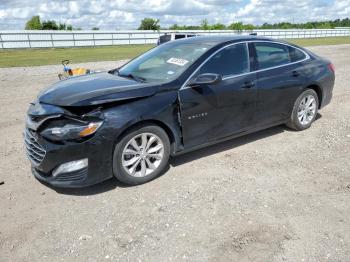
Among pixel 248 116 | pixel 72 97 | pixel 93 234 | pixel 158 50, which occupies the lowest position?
pixel 93 234

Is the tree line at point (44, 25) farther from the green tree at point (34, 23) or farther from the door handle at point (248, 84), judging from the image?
A: the door handle at point (248, 84)

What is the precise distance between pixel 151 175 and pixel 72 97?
→ 1328 mm

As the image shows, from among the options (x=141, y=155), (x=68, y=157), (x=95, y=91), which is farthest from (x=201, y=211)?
(x=95, y=91)

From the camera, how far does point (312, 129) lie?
236 inches

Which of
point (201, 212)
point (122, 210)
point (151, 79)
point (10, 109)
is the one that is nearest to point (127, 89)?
point (151, 79)

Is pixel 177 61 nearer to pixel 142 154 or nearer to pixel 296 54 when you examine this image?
pixel 142 154

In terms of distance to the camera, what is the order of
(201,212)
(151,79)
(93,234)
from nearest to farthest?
(93,234), (201,212), (151,79)

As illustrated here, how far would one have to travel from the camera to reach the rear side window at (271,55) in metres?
5.00

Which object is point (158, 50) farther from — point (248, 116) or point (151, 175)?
point (151, 175)

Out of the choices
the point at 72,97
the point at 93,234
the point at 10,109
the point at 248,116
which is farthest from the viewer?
the point at 10,109

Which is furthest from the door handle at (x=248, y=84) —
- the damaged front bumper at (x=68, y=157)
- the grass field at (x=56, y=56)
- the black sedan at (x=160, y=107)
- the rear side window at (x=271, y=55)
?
the grass field at (x=56, y=56)

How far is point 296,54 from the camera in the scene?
5605 millimetres

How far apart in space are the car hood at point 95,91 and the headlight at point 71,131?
0.24 metres

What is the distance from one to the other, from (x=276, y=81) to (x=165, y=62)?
179 cm
